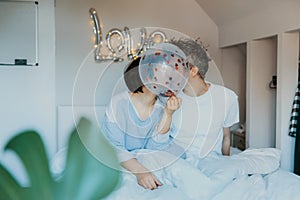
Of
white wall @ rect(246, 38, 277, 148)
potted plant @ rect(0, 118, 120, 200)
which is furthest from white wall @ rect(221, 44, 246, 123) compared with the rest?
potted plant @ rect(0, 118, 120, 200)

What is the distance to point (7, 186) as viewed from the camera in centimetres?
31

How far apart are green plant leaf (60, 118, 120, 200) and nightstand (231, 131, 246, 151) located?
→ 2.95 m

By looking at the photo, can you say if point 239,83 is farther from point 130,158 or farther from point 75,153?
point 75,153

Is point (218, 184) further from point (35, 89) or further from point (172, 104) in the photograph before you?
point (35, 89)

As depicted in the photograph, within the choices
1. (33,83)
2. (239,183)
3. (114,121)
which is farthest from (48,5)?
(239,183)

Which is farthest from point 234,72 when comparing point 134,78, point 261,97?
point 134,78

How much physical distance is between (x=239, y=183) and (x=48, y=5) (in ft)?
6.07

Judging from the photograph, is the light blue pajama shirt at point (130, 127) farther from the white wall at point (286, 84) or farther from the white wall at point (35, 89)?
the white wall at point (286, 84)

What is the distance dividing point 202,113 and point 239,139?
6.34 ft

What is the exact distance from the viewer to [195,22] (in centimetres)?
337

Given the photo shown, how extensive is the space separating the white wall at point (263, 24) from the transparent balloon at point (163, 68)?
1.81m

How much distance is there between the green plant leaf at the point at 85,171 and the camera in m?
0.34

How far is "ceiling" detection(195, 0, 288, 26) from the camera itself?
262 centimetres

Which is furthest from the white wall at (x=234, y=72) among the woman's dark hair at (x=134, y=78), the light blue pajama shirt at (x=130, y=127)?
the woman's dark hair at (x=134, y=78)
